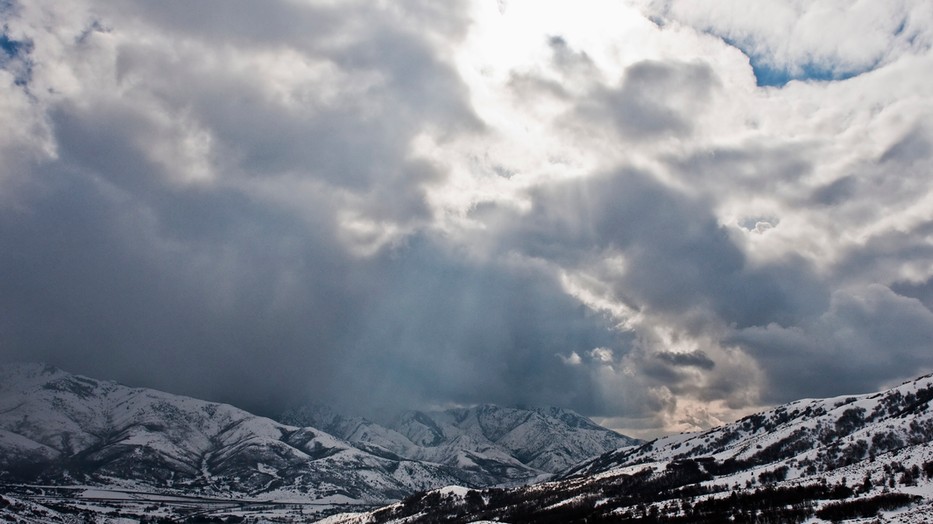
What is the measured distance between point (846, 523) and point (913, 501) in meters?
36.3

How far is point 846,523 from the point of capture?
582 ft

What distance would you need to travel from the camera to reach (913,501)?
196 metres

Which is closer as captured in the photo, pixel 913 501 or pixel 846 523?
pixel 846 523
